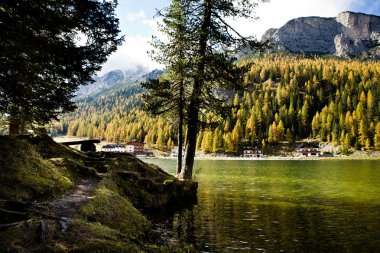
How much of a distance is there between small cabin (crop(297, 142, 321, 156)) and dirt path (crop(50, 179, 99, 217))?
17537 cm

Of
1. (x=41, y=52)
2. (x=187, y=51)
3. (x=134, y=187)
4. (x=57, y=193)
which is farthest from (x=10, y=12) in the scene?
(x=187, y=51)

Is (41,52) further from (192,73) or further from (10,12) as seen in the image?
(192,73)

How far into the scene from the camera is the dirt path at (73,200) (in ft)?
34.2

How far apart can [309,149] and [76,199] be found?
181660mm

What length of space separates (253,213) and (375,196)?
46.0 ft

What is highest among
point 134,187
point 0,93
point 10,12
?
point 10,12

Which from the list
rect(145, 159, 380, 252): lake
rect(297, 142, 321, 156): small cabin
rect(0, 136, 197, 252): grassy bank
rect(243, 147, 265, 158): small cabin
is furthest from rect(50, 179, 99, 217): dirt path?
rect(297, 142, 321, 156): small cabin

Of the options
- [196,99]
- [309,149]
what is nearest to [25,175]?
[196,99]

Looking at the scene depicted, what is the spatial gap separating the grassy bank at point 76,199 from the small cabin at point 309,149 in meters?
166

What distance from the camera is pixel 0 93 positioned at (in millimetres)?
15602

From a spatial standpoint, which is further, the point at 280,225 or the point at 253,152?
the point at 253,152

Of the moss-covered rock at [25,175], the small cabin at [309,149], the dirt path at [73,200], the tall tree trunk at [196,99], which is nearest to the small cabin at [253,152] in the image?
the small cabin at [309,149]

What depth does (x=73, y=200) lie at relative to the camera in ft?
A: 39.1

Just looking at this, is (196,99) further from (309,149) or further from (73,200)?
(309,149)
